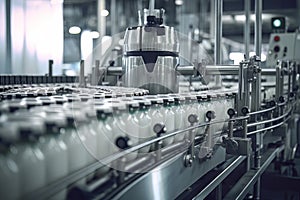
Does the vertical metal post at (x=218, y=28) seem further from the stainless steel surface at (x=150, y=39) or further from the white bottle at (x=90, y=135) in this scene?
the white bottle at (x=90, y=135)

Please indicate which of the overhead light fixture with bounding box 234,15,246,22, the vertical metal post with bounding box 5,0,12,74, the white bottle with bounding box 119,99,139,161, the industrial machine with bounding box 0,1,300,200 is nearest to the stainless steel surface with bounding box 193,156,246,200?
the industrial machine with bounding box 0,1,300,200

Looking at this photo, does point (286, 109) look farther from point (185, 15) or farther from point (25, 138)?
point (185, 15)

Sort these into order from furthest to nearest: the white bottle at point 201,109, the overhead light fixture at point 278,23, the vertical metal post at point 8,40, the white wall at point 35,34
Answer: the overhead light fixture at point 278,23 → the white wall at point 35,34 → the vertical metal post at point 8,40 → the white bottle at point 201,109

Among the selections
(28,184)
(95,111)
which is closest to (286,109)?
(95,111)

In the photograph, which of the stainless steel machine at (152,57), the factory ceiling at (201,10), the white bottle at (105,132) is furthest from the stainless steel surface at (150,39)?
the factory ceiling at (201,10)

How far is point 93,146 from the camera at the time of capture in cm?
70

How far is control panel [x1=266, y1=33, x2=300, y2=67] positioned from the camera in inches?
133

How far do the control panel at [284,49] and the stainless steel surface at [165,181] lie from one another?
2.46 meters

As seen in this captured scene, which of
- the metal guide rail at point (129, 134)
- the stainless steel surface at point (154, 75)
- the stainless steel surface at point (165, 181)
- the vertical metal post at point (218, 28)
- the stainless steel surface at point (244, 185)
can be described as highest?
the vertical metal post at point (218, 28)

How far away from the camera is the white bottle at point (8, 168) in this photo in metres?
0.50

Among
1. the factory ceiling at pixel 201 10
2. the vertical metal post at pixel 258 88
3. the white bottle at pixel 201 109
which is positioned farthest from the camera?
the factory ceiling at pixel 201 10

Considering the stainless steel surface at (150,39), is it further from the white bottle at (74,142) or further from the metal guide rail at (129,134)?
the white bottle at (74,142)

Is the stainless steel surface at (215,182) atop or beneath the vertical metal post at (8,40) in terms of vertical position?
beneath

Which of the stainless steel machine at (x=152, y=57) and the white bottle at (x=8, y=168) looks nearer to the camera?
the white bottle at (x=8, y=168)
